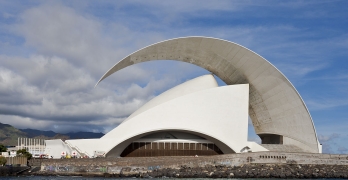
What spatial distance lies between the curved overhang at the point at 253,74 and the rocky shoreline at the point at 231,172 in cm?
525

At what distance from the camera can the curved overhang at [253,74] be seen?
3306 centimetres

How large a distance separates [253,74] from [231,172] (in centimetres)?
942

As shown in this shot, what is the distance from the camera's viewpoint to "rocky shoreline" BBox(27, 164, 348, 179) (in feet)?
91.1

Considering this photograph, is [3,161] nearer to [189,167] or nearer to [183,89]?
[189,167]

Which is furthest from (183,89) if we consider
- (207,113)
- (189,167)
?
(189,167)

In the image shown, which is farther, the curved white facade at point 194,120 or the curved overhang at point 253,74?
the curved overhang at point 253,74

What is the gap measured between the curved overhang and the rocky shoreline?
5251mm

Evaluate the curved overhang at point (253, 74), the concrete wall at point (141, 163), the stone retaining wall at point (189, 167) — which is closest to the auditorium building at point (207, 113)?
the curved overhang at point (253, 74)

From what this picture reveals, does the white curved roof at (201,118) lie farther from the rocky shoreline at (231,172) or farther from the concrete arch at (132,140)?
the rocky shoreline at (231,172)

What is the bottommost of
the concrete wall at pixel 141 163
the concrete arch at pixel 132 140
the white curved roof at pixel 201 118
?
the concrete wall at pixel 141 163

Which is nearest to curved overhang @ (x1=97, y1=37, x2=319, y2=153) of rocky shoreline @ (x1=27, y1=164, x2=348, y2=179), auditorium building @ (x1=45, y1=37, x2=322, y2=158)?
auditorium building @ (x1=45, y1=37, x2=322, y2=158)

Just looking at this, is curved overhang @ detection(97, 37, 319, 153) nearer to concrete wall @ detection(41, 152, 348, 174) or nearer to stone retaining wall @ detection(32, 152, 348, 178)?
stone retaining wall @ detection(32, 152, 348, 178)

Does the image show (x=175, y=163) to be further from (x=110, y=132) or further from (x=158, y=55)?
(x=158, y=55)

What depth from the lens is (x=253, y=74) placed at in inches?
1359
